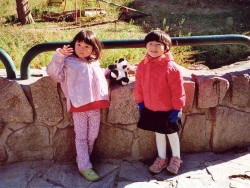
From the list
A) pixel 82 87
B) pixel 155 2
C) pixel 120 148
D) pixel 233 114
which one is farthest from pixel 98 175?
pixel 155 2

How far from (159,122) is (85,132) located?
0.56 meters

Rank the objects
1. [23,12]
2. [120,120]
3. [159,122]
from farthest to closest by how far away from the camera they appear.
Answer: [23,12], [120,120], [159,122]

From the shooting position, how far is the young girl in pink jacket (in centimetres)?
227

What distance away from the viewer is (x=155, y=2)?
1233 centimetres

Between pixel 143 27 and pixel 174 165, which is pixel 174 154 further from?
pixel 143 27

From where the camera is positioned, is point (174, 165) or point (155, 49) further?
point (174, 165)

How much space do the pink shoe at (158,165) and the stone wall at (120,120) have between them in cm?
16

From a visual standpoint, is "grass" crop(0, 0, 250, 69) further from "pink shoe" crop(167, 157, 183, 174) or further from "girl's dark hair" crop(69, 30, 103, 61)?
"pink shoe" crop(167, 157, 183, 174)

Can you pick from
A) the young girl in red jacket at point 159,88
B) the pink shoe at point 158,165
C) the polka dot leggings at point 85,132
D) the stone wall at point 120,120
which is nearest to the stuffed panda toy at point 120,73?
the stone wall at point 120,120

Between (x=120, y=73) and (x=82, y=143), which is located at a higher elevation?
(x=120, y=73)

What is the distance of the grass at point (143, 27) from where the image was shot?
4.88m

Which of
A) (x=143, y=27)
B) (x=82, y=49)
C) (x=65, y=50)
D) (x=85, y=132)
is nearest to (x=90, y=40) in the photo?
(x=82, y=49)

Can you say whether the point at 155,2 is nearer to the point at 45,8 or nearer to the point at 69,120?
the point at 45,8

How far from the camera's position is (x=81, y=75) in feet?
7.48
